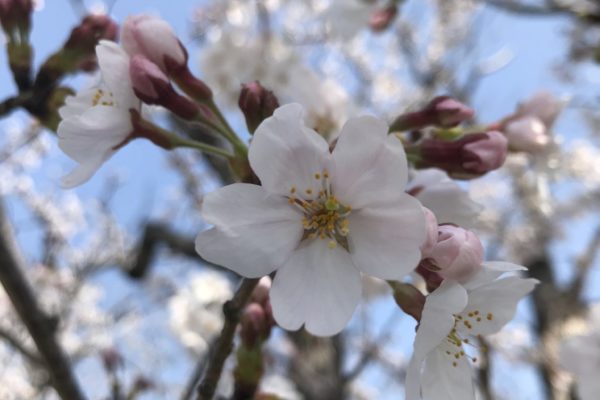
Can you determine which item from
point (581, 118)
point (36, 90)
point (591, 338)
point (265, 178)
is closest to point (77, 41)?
point (36, 90)

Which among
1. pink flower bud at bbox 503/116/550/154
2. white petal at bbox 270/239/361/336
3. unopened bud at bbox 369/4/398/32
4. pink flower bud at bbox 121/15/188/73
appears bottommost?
unopened bud at bbox 369/4/398/32

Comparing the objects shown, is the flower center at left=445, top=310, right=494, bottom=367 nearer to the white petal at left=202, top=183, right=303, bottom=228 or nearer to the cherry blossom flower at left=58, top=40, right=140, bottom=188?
the white petal at left=202, top=183, right=303, bottom=228

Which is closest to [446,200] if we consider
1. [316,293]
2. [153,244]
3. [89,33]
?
[316,293]

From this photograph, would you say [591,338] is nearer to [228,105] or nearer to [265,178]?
[265,178]

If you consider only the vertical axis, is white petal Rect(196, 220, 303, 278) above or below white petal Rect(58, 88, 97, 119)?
below

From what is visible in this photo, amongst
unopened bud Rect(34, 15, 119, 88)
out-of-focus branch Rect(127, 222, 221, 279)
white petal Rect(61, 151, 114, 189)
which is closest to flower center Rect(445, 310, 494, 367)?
white petal Rect(61, 151, 114, 189)

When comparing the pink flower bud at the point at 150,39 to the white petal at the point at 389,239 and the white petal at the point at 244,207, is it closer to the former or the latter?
the white petal at the point at 244,207

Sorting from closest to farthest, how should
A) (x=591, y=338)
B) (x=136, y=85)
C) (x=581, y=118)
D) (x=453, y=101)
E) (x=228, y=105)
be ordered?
(x=136, y=85) < (x=453, y=101) < (x=591, y=338) < (x=228, y=105) < (x=581, y=118)
